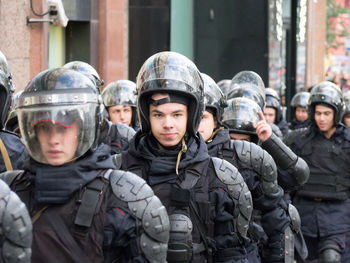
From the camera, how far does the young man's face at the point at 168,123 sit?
4723 millimetres

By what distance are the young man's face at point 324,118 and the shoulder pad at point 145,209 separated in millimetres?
6086

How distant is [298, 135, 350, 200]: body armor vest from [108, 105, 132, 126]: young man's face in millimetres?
1996

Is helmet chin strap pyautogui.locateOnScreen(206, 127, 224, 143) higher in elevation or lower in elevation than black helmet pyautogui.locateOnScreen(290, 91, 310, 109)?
higher

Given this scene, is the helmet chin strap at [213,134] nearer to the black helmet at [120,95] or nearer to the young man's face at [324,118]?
the black helmet at [120,95]

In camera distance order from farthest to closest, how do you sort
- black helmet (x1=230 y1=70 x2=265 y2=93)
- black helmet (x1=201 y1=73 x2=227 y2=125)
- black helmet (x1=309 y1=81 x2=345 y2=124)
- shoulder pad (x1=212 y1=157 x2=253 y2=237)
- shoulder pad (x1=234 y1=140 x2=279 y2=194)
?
1. black helmet (x1=230 y1=70 x2=265 y2=93)
2. black helmet (x1=309 y1=81 x2=345 y2=124)
3. black helmet (x1=201 y1=73 x2=227 y2=125)
4. shoulder pad (x1=234 y1=140 x2=279 y2=194)
5. shoulder pad (x1=212 y1=157 x2=253 y2=237)

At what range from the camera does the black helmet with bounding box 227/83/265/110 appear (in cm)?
944

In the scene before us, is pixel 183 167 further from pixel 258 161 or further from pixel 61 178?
pixel 258 161

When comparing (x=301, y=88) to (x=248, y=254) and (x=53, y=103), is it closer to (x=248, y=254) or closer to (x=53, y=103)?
(x=248, y=254)

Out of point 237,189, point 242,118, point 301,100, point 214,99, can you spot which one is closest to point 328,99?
point 242,118

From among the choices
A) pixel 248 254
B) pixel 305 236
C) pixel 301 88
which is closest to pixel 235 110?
pixel 248 254

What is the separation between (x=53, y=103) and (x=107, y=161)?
1.19 feet

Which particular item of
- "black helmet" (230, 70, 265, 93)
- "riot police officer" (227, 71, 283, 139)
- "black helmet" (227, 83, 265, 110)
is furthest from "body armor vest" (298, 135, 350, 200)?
"black helmet" (230, 70, 265, 93)

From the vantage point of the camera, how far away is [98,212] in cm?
375

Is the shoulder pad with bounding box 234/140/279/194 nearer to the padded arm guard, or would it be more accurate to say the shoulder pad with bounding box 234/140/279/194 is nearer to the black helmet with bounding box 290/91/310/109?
the padded arm guard
